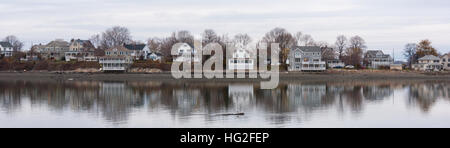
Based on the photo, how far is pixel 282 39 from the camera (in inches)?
3868

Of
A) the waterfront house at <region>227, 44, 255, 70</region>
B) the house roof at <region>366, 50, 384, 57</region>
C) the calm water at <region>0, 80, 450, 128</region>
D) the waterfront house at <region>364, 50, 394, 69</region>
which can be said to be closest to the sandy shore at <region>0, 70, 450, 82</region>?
the waterfront house at <region>227, 44, 255, 70</region>

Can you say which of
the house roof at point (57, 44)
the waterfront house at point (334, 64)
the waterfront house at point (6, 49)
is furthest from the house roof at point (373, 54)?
the waterfront house at point (6, 49)

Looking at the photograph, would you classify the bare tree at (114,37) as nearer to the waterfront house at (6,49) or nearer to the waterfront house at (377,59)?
the waterfront house at (6,49)

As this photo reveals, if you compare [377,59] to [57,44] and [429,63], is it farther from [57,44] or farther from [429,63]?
[57,44]

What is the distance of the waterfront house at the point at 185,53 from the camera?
311ft

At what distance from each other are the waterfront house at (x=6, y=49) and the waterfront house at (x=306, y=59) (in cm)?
6850

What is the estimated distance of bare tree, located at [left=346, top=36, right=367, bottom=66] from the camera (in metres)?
106

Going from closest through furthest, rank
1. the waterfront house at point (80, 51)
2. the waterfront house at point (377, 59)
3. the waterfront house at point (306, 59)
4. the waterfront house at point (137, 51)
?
the waterfront house at point (306, 59) → the waterfront house at point (137, 51) → the waterfront house at point (80, 51) → the waterfront house at point (377, 59)

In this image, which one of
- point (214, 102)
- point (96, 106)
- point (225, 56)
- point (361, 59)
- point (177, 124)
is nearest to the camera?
point (177, 124)

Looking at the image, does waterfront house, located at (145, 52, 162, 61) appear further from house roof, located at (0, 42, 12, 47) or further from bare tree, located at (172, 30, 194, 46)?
house roof, located at (0, 42, 12, 47)

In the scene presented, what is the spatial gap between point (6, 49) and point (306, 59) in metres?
73.0
